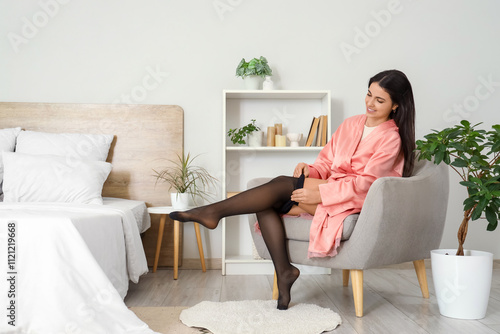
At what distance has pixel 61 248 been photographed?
5.79ft

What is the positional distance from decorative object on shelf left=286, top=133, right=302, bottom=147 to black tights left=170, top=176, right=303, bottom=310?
0.97 meters

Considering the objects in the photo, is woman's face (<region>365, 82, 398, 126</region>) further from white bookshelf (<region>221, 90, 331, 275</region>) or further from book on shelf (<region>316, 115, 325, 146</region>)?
white bookshelf (<region>221, 90, 331, 275</region>)

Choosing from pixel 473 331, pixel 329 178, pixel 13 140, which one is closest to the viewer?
pixel 473 331

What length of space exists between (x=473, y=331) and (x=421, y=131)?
6.17 feet

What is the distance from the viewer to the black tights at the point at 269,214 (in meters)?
2.24

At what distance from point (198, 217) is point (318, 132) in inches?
54.7

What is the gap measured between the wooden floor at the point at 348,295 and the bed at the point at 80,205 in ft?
0.84

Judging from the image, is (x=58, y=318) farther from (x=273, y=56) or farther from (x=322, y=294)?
(x=273, y=56)

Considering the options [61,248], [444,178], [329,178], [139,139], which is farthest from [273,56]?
[61,248]

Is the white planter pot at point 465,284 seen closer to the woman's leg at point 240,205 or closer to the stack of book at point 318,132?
the woman's leg at point 240,205

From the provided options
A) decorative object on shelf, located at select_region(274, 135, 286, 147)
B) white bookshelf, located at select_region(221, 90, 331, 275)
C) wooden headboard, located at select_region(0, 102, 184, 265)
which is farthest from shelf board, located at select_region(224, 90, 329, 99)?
wooden headboard, located at select_region(0, 102, 184, 265)

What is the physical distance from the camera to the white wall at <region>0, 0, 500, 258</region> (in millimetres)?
3461

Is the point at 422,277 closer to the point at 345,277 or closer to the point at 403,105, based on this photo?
the point at 345,277

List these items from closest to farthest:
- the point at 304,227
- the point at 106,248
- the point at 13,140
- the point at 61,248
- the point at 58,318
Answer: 1. the point at 58,318
2. the point at 61,248
3. the point at 106,248
4. the point at 304,227
5. the point at 13,140
